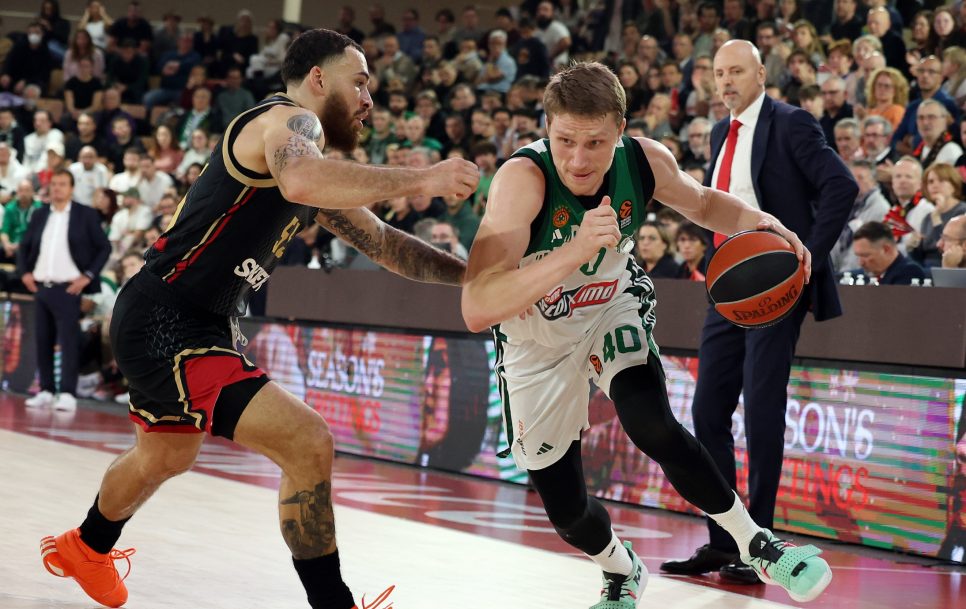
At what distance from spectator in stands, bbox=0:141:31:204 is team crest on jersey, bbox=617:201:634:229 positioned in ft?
42.9

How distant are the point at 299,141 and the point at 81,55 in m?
16.5

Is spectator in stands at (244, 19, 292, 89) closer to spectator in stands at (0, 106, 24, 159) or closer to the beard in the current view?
spectator in stands at (0, 106, 24, 159)

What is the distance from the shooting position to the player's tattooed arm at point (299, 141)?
347 cm

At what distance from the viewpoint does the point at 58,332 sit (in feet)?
37.6

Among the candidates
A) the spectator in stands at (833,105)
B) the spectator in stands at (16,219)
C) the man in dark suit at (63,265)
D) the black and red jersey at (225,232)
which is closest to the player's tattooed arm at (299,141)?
the black and red jersey at (225,232)

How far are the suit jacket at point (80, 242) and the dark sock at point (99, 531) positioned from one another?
7.68 m

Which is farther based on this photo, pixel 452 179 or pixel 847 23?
pixel 847 23

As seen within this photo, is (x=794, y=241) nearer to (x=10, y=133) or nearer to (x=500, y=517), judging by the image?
(x=500, y=517)

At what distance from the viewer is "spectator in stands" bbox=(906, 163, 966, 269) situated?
808 centimetres

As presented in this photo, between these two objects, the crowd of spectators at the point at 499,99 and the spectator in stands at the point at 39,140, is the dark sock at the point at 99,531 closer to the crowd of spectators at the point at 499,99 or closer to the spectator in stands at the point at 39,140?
the crowd of spectators at the point at 499,99

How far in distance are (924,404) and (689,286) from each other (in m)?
1.57

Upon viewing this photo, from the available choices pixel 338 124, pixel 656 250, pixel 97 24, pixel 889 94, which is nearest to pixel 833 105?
pixel 889 94

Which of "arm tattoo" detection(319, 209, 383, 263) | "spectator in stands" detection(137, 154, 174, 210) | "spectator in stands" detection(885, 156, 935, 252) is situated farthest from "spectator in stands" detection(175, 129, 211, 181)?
"arm tattoo" detection(319, 209, 383, 263)

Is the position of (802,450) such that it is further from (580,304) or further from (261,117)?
(261,117)
